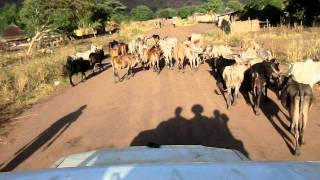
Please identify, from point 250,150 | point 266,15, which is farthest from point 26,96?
point 266,15

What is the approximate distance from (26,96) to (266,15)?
37.5 meters

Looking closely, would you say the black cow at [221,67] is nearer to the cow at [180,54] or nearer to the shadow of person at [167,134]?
the cow at [180,54]

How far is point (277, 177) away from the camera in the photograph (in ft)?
8.62

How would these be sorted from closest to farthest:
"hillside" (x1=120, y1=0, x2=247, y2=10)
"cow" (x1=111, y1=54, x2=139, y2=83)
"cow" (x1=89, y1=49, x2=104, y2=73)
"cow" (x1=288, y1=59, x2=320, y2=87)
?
"cow" (x1=288, y1=59, x2=320, y2=87) < "cow" (x1=111, y1=54, x2=139, y2=83) < "cow" (x1=89, y1=49, x2=104, y2=73) < "hillside" (x1=120, y1=0, x2=247, y2=10)

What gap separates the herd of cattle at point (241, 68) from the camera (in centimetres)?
940

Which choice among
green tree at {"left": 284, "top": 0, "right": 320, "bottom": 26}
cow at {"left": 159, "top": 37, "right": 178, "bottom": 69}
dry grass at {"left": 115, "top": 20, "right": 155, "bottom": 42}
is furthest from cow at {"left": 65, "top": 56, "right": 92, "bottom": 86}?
green tree at {"left": 284, "top": 0, "right": 320, "bottom": 26}

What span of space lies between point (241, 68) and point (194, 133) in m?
A: 3.55

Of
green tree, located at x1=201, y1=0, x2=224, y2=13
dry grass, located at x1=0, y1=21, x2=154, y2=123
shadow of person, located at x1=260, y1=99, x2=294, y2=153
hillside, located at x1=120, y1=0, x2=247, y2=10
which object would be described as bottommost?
shadow of person, located at x1=260, y1=99, x2=294, y2=153

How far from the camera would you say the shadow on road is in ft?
33.5

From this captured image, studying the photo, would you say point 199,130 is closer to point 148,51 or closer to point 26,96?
point 26,96

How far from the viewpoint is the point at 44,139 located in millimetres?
11711

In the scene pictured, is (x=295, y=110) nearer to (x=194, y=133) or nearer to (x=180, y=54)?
(x=194, y=133)

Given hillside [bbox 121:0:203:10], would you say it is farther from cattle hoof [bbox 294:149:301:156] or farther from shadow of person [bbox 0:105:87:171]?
cattle hoof [bbox 294:149:301:156]

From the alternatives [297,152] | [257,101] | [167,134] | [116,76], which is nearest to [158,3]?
[116,76]
